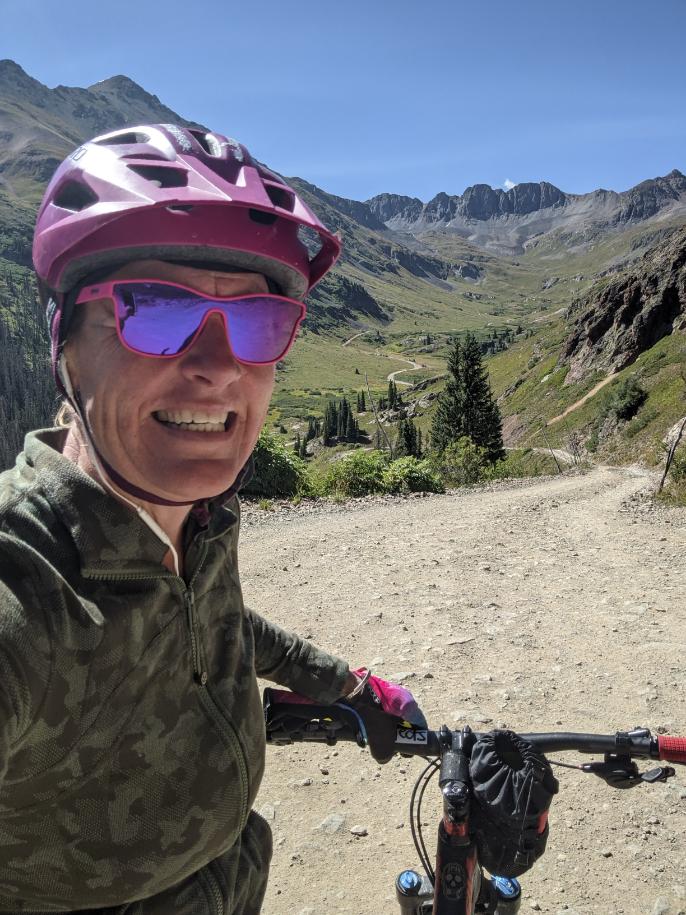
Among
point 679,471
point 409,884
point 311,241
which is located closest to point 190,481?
point 311,241

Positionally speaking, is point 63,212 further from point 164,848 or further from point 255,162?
point 164,848

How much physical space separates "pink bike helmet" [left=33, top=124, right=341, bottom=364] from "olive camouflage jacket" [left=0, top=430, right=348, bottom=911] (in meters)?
0.60

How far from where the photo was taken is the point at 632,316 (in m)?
68.4

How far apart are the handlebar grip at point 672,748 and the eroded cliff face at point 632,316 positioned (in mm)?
67866

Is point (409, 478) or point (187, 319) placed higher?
point (187, 319)

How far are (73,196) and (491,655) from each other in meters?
5.77

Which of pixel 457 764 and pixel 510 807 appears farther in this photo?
pixel 457 764

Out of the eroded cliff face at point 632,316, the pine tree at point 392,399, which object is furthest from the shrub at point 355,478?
the pine tree at point 392,399

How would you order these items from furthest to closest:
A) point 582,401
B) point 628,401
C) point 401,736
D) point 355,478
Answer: point 582,401 → point 628,401 → point 355,478 → point 401,736

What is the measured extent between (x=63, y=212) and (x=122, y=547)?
1.10m

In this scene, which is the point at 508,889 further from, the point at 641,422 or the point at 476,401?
the point at 476,401

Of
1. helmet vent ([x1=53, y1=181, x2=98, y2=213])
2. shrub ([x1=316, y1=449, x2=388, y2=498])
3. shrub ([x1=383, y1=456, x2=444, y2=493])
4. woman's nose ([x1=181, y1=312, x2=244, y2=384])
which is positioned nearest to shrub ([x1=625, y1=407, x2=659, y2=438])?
shrub ([x1=383, y1=456, x2=444, y2=493])

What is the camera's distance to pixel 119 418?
5.66 feet

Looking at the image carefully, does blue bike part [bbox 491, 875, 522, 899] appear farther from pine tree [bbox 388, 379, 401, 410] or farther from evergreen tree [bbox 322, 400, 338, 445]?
pine tree [bbox 388, 379, 401, 410]
